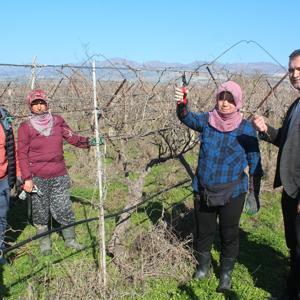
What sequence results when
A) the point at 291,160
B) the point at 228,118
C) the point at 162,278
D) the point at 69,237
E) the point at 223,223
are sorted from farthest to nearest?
1. the point at 69,237
2. the point at 162,278
3. the point at 223,223
4. the point at 228,118
5. the point at 291,160

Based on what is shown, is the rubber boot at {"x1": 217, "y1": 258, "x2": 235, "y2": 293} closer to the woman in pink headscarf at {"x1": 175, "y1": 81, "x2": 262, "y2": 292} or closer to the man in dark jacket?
the woman in pink headscarf at {"x1": 175, "y1": 81, "x2": 262, "y2": 292}

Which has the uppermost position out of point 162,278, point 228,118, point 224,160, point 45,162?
point 228,118

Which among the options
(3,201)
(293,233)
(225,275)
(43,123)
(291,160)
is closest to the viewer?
(291,160)

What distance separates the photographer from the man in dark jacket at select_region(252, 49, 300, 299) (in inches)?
116

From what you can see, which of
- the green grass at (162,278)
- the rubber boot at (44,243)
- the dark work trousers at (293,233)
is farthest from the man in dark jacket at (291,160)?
the rubber boot at (44,243)

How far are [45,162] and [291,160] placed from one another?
231 cm

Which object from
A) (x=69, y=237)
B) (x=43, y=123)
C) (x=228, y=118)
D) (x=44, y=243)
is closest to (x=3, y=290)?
(x=44, y=243)

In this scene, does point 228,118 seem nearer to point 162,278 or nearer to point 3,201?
point 162,278

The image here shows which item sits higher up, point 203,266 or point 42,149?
point 42,149

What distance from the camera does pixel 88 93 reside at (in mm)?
10391

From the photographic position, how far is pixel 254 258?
4.44 metres

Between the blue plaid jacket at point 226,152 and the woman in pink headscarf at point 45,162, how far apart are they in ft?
3.68

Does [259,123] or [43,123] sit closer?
[259,123]

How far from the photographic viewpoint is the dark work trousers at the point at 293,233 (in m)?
3.08
